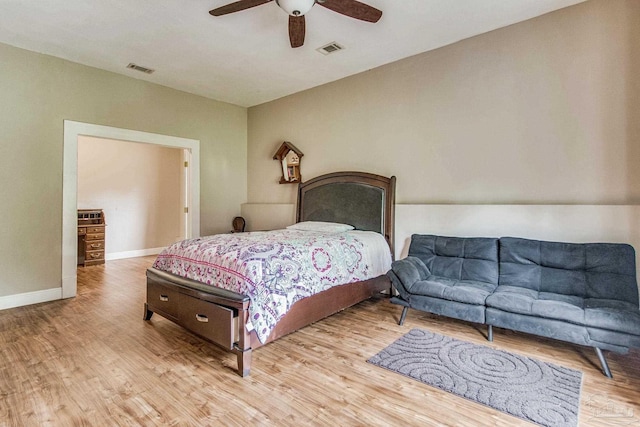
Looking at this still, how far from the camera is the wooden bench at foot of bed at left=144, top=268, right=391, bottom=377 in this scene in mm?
2250

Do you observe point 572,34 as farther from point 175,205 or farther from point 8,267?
point 175,205

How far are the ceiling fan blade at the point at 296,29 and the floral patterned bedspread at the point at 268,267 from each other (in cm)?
171

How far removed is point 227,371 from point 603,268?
292 centimetres

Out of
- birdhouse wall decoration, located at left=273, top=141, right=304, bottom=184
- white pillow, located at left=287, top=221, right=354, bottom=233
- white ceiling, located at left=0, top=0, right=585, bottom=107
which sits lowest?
white pillow, located at left=287, top=221, right=354, bottom=233

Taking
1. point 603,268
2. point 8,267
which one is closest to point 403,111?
point 603,268

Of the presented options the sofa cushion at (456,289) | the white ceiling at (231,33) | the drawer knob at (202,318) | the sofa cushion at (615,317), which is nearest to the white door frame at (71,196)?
the white ceiling at (231,33)

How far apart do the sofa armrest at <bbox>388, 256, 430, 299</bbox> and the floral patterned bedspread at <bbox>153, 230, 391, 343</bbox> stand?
15.9 inches

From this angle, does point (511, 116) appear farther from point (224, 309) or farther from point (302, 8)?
point (224, 309)

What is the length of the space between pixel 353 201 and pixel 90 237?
483cm

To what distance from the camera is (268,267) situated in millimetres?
2441

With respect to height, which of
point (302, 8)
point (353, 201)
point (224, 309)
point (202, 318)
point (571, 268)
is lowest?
point (202, 318)

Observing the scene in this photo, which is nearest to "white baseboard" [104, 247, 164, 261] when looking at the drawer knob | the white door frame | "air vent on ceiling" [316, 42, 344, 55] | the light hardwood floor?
the white door frame

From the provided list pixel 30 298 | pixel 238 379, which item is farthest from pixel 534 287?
pixel 30 298

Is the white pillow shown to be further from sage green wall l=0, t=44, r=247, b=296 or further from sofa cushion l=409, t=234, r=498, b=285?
sage green wall l=0, t=44, r=247, b=296
